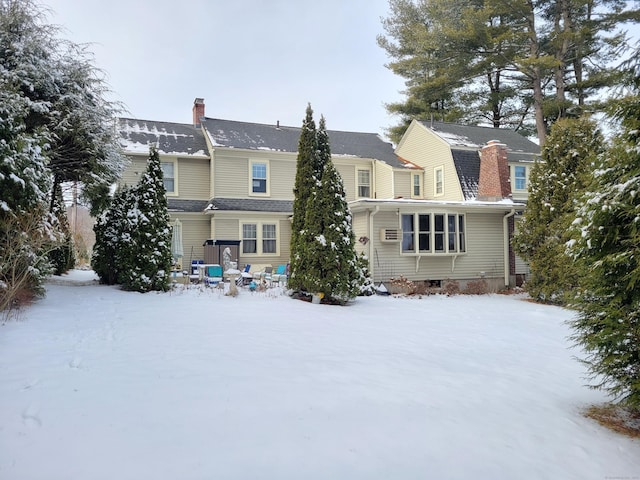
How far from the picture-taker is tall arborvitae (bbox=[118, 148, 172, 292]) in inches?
398

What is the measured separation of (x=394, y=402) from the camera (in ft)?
13.6

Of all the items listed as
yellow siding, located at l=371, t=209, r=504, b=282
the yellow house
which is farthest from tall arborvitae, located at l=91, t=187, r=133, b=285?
yellow siding, located at l=371, t=209, r=504, b=282

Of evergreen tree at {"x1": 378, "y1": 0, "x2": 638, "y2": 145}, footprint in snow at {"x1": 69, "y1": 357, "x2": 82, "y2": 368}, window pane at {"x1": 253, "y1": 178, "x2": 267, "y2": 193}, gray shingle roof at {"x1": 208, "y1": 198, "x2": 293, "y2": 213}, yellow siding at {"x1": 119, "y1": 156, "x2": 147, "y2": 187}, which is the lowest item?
footprint in snow at {"x1": 69, "y1": 357, "x2": 82, "y2": 368}

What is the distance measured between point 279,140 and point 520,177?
10696mm

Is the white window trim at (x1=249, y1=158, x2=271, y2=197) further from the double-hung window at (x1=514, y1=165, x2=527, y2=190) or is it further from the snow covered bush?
the double-hung window at (x1=514, y1=165, x2=527, y2=190)

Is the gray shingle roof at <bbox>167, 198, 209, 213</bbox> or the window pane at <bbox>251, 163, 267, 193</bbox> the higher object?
the window pane at <bbox>251, 163, 267, 193</bbox>

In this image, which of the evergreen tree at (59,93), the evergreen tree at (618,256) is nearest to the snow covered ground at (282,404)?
the evergreen tree at (618,256)

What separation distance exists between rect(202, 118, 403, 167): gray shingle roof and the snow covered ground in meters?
12.2

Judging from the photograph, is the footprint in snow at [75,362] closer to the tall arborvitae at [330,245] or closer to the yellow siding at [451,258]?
the tall arborvitae at [330,245]

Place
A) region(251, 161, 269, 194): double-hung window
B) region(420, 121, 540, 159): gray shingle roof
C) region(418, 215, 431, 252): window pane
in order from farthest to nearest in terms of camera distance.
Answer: region(420, 121, 540, 159): gray shingle roof
region(251, 161, 269, 194): double-hung window
region(418, 215, 431, 252): window pane

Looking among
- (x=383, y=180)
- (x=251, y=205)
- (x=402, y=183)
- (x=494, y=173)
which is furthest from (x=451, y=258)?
(x=251, y=205)

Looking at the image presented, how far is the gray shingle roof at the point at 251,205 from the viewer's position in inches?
663

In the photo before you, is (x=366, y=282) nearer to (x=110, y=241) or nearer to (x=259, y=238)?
(x=259, y=238)

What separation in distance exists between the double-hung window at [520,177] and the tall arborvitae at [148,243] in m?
14.5
